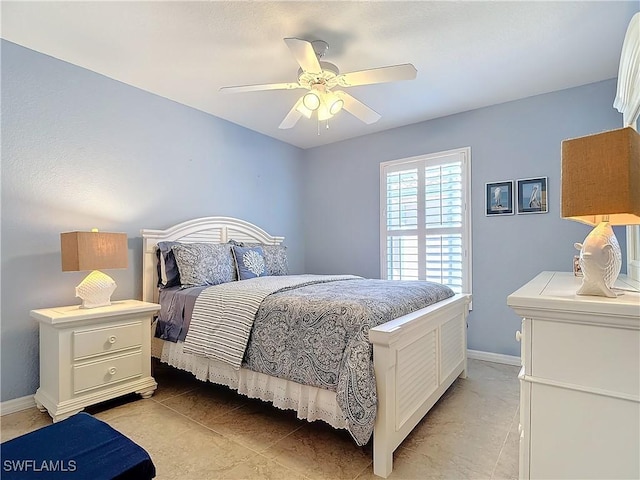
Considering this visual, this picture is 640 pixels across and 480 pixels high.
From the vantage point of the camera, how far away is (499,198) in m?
3.46

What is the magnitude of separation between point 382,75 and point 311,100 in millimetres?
487

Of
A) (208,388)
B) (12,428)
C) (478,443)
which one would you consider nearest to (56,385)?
(12,428)

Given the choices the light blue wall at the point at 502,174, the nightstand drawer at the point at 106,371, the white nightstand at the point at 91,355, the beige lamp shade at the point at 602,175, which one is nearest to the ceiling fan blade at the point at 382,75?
the beige lamp shade at the point at 602,175

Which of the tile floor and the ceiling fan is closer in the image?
the tile floor

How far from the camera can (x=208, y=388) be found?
2.79 metres

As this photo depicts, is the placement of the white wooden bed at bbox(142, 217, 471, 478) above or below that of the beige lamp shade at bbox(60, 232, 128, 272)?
below

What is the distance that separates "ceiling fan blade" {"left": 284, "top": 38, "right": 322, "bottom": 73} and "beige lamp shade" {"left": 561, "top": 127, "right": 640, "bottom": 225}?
1425mm

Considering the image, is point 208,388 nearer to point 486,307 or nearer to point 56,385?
point 56,385

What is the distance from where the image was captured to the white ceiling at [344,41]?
2088 mm

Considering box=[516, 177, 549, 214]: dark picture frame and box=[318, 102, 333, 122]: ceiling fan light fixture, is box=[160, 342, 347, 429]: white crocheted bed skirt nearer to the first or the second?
box=[318, 102, 333, 122]: ceiling fan light fixture

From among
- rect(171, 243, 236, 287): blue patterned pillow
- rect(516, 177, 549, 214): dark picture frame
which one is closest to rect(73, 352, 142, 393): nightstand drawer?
rect(171, 243, 236, 287): blue patterned pillow

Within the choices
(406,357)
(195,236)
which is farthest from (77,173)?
(406,357)

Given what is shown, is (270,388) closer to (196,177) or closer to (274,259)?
(274,259)

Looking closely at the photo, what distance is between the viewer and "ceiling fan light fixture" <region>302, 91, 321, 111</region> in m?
2.29
